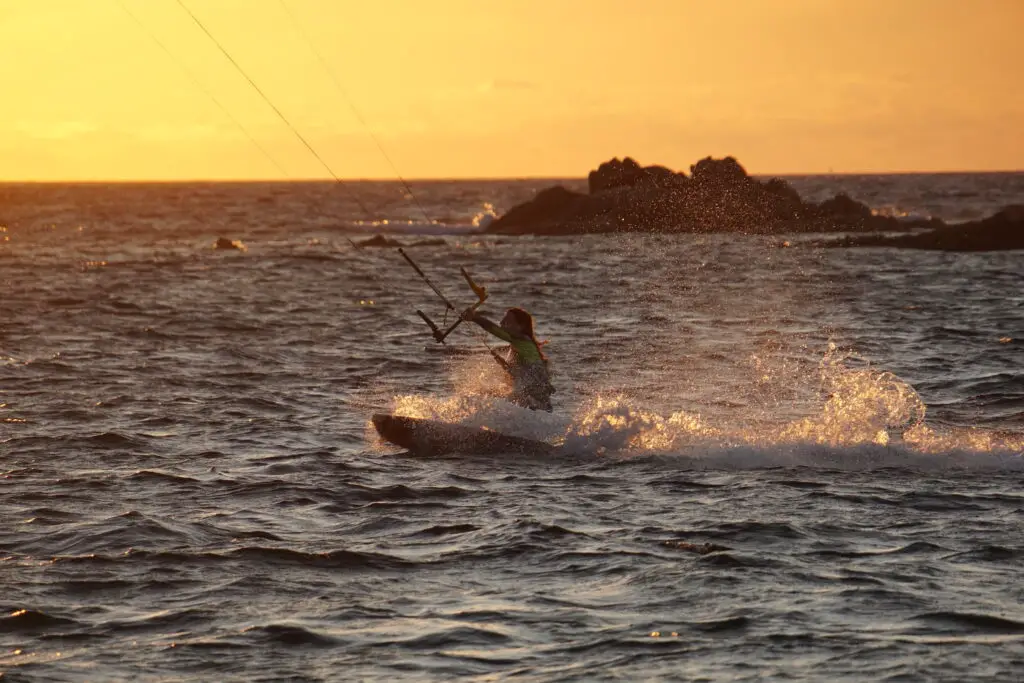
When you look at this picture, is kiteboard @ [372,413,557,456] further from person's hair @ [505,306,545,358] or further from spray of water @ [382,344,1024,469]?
person's hair @ [505,306,545,358]

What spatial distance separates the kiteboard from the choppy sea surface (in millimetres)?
205

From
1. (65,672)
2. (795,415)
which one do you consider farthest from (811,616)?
(795,415)

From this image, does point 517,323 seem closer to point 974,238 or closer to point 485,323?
point 485,323

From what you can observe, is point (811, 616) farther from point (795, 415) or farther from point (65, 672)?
point (795, 415)

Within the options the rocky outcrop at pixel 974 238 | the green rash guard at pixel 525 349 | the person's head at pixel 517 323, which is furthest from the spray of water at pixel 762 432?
the rocky outcrop at pixel 974 238

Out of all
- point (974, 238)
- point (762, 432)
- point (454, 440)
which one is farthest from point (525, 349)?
point (974, 238)

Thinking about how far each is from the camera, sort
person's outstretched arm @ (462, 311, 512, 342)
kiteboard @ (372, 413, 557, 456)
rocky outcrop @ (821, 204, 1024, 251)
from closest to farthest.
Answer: person's outstretched arm @ (462, 311, 512, 342) < kiteboard @ (372, 413, 557, 456) < rocky outcrop @ (821, 204, 1024, 251)

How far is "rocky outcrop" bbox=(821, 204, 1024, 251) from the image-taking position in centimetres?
6091

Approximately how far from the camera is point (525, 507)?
14578 mm

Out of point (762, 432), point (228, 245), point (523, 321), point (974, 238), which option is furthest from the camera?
point (228, 245)

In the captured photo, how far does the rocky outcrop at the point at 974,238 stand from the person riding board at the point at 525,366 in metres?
46.3

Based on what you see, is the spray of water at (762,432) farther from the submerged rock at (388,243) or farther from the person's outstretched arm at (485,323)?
the submerged rock at (388,243)

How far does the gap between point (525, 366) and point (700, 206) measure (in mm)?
53886

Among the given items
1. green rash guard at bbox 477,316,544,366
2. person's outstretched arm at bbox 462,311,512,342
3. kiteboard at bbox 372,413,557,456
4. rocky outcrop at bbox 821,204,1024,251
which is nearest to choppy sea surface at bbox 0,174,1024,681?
kiteboard at bbox 372,413,557,456
